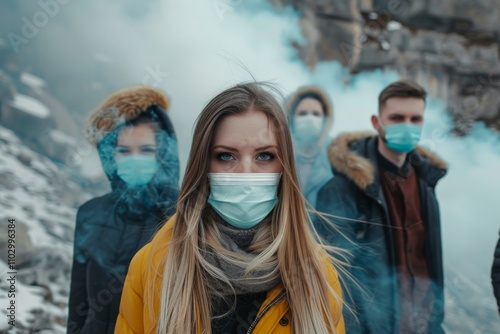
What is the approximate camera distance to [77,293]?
2775 mm

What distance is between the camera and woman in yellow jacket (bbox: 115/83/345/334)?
1.71 metres

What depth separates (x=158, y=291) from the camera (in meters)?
1.75

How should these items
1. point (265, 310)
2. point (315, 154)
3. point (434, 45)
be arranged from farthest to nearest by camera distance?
1. point (434, 45)
2. point (315, 154)
3. point (265, 310)

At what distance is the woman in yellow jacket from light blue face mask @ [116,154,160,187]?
0.97m

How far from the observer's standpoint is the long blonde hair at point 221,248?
1.70 m

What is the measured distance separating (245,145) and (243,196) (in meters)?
0.18

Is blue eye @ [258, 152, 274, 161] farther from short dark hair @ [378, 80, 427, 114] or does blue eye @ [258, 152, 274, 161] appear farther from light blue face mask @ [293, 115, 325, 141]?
short dark hair @ [378, 80, 427, 114]

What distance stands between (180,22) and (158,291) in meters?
1.84

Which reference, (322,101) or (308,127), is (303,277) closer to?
(308,127)

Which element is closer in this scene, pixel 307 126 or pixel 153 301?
pixel 153 301

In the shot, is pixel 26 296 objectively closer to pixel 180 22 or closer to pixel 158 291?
pixel 158 291

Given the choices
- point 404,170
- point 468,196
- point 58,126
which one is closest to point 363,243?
point 404,170

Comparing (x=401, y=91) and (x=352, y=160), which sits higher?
(x=401, y=91)

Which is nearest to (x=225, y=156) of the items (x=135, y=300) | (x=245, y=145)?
(x=245, y=145)
